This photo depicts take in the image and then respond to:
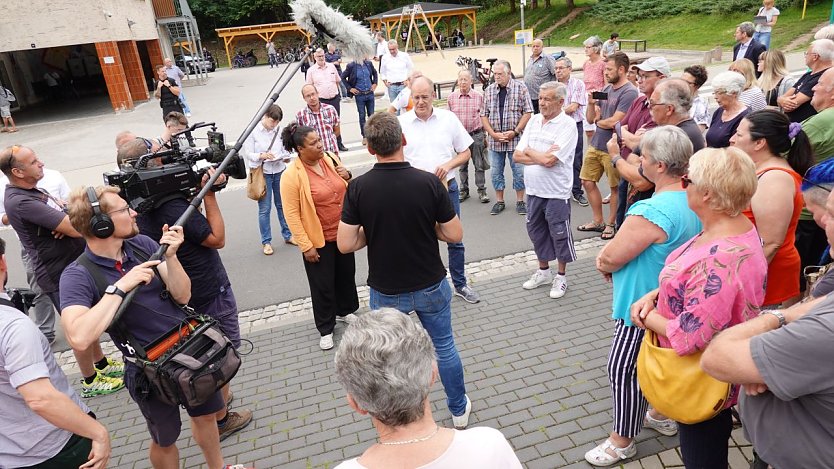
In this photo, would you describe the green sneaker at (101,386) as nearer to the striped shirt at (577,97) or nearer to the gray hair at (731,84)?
the gray hair at (731,84)

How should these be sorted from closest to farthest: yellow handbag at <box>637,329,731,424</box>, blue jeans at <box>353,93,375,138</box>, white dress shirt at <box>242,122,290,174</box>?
yellow handbag at <box>637,329,731,424</box> < white dress shirt at <box>242,122,290,174</box> < blue jeans at <box>353,93,375,138</box>

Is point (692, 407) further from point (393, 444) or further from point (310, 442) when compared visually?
point (310, 442)

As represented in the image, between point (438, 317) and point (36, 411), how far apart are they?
2.20 metres

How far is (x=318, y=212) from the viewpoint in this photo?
4668 mm

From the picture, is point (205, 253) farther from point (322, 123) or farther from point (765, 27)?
point (765, 27)

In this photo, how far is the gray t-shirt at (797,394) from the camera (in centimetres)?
171

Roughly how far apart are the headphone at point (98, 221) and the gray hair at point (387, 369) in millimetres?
1622

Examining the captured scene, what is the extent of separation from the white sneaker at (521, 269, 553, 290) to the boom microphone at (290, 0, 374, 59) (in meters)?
2.97

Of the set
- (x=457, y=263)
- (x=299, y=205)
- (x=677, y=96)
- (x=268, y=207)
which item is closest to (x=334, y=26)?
(x=299, y=205)

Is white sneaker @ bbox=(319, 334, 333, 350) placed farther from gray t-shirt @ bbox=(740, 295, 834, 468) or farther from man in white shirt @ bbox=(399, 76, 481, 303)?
gray t-shirt @ bbox=(740, 295, 834, 468)

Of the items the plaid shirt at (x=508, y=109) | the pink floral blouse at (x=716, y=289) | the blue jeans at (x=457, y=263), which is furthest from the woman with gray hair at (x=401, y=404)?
the plaid shirt at (x=508, y=109)

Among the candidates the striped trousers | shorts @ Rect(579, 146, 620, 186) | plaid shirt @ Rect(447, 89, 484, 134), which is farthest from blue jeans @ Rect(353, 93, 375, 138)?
the striped trousers

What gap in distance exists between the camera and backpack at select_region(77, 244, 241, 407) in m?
2.68

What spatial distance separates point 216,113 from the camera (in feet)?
62.2
